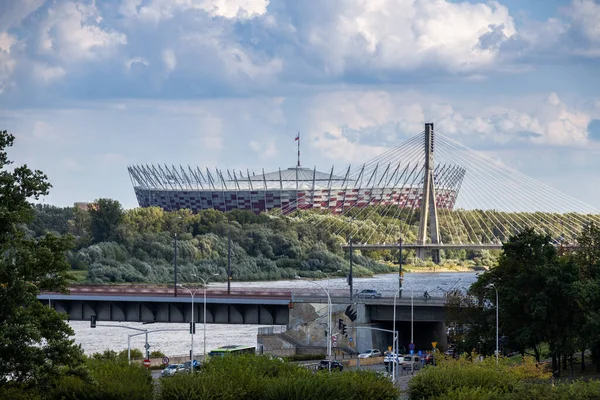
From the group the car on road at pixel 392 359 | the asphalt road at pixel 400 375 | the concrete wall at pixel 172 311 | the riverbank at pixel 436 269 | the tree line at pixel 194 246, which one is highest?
the tree line at pixel 194 246

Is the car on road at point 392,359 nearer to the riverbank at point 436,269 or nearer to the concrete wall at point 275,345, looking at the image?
the concrete wall at point 275,345

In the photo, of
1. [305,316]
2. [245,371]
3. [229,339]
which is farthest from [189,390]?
[229,339]

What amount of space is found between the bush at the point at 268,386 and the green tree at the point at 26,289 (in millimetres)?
4880

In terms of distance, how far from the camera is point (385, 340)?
84688 millimetres

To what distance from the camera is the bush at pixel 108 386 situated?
47.4 m

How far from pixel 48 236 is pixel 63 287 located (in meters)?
2.20

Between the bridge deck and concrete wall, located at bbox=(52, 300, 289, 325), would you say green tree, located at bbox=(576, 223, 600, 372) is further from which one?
the bridge deck

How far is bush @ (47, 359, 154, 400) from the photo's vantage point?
155 ft

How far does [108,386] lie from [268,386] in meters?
6.14

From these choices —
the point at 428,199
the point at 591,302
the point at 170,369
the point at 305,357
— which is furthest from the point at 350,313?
the point at 428,199

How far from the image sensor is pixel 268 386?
49125 mm

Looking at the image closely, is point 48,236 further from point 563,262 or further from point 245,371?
point 563,262

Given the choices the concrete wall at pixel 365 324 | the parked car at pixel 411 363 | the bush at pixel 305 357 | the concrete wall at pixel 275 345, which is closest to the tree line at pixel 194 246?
the concrete wall at pixel 365 324

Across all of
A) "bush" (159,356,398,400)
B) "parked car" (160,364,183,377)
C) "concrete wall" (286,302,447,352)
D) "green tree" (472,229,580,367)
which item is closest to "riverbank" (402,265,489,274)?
"concrete wall" (286,302,447,352)
